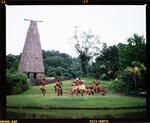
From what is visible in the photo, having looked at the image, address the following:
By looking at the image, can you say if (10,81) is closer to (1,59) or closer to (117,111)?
(1,59)

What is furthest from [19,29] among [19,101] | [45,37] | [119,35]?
[119,35]

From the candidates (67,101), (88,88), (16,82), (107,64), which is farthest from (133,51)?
(16,82)

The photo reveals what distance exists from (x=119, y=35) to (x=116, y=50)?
9cm

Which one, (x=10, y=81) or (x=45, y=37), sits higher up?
(x=45, y=37)

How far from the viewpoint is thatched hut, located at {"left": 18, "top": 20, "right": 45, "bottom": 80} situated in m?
2.53

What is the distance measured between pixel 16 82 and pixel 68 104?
0.31 m

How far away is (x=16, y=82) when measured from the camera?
2.53 metres

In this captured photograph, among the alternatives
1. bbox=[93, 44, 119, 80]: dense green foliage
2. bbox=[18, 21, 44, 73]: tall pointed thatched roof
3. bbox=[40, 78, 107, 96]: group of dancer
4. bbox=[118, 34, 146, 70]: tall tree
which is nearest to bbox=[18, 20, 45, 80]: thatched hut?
bbox=[18, 21, 44, 73]: tall pointed thatched roof

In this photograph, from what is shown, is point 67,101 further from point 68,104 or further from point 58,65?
Result: point 58,65

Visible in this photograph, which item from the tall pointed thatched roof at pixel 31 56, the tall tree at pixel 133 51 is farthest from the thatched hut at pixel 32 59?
the tall tree at pixel 133 51

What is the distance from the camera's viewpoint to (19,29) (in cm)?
253

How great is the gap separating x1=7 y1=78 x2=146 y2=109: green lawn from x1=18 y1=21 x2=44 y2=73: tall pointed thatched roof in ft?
0.37

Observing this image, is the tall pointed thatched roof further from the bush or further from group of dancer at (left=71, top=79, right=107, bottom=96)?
group of dancer at (left=71, top=79, right=107, bottom=96)

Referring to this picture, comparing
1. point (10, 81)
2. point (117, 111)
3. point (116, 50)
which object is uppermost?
point (116, 50)
